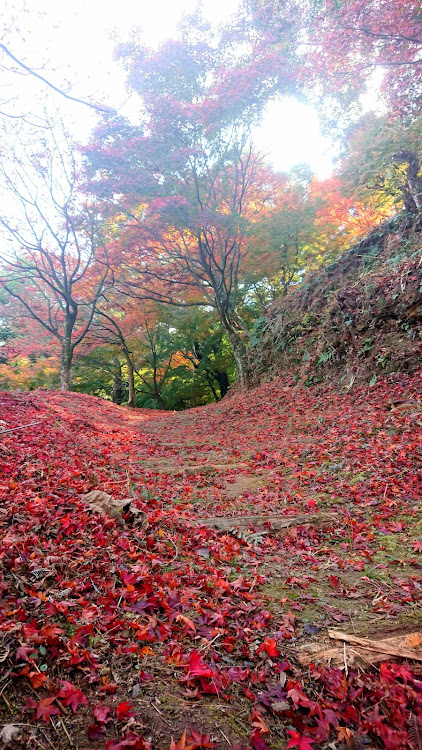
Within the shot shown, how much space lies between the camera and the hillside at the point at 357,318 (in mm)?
8594

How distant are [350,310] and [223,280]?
6.19 metres

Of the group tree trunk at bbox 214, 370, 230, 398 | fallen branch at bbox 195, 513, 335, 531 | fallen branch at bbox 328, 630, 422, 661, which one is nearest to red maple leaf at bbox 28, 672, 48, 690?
fallen branch at bbox 328, 630, 422, 661

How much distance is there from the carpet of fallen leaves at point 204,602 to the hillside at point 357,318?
3.32 metres

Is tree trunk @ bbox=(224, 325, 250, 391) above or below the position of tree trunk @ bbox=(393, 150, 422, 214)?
below

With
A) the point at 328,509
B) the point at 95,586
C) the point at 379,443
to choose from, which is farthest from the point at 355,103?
the point at 95,586

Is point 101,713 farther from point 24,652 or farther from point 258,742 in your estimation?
point 258,742

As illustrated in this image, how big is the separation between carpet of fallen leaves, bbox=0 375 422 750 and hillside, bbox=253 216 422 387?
3.32m

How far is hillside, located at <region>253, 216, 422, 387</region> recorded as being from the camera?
8.59 m

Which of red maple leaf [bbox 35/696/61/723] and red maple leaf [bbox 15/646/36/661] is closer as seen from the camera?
red maple leaf [bbox 35/696/61/723]

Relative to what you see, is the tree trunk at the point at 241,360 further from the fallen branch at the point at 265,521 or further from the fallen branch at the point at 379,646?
the fallen branch at the point at 379,646

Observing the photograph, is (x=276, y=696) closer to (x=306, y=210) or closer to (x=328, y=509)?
(x=328, y=509)

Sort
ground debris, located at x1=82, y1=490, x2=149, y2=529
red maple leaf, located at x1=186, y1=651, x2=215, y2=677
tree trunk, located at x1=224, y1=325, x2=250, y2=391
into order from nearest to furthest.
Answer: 1. red maple leaf, located at x1=186, y1=651, x2=215, y2=677
2. ground debris, located at x1=82, y1=490, x2=149, y2=529
3. tree trunk, located at x1=224, y1=325, x2=250, y2=391

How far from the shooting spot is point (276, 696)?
188 centimetres

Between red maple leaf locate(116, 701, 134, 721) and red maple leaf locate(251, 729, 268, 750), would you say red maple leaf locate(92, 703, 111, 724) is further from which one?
red maple leaf locate(251, 729, 268, 750)
